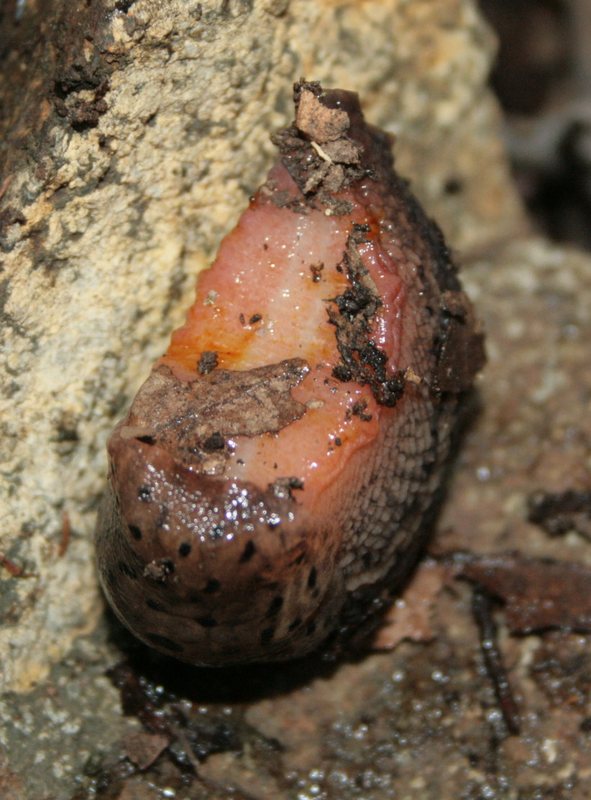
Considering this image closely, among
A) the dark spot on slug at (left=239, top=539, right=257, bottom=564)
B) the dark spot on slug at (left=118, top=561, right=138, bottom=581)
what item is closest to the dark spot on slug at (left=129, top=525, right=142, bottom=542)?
the dark spot on slug at (left=118, top=561, right=138, bottom=581)

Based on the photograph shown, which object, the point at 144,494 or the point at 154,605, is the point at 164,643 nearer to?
the point at 154,605

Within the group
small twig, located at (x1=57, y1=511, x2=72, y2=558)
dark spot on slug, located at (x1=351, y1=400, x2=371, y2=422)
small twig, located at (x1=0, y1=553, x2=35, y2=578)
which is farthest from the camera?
small twig, located at (x1=57, y1=511, x2=72, y2=558)

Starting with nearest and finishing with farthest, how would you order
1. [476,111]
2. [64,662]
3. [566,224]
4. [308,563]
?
1. [308,563]
2. [64,662]
3. [476,111]
4. [566,224]

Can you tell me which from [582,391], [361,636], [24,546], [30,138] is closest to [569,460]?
[582,391]

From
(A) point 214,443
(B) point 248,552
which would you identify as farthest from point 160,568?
(A) point 214,443

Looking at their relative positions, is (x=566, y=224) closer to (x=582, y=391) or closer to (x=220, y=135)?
(x=582, y=391)

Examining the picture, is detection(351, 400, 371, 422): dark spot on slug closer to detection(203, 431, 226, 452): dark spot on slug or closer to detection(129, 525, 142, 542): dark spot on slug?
detection(203, 431, 226, 452): dark spot on slug

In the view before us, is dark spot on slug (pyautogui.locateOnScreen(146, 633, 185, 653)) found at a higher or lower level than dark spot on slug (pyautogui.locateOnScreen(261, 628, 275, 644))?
higher

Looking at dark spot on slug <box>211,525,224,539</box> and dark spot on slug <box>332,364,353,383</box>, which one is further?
dark spot on slug <box>332,364,353,383</box>
